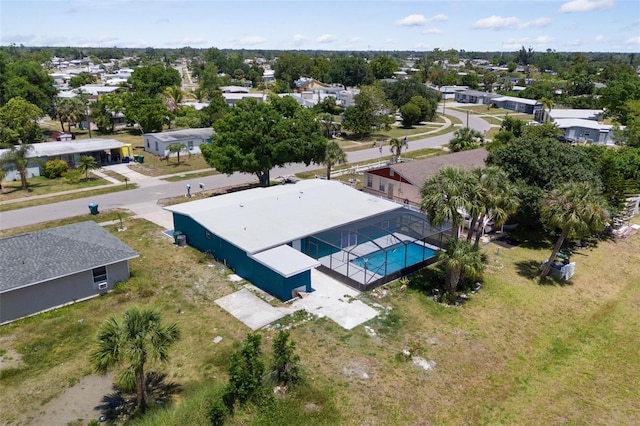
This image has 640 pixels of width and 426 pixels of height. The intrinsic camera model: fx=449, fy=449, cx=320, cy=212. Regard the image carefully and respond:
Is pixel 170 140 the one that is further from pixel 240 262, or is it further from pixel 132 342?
pixel 132 342

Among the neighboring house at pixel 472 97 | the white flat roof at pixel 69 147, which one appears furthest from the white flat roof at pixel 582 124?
the white flat roof at pixel 69 147

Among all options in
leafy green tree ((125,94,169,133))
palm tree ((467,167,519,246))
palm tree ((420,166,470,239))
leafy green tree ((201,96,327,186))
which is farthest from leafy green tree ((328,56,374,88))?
palm tree ((420,166,470,239))

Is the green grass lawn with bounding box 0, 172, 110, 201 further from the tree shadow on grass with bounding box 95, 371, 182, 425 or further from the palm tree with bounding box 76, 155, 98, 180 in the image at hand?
the tree shadow on grass with bounding box 95, 371, 182, 425

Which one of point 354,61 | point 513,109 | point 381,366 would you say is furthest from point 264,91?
point 381,366

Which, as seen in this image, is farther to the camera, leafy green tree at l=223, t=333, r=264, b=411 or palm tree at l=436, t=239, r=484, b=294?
palm tree at l=436, t=239, r=484, b=294

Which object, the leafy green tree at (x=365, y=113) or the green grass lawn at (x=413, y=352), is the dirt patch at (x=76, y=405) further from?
the leafy green tree at (x=365, y=113)

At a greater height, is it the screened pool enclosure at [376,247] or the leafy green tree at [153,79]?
the leafy green tree at [153,79]

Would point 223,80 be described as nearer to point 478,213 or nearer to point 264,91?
point 264,91
